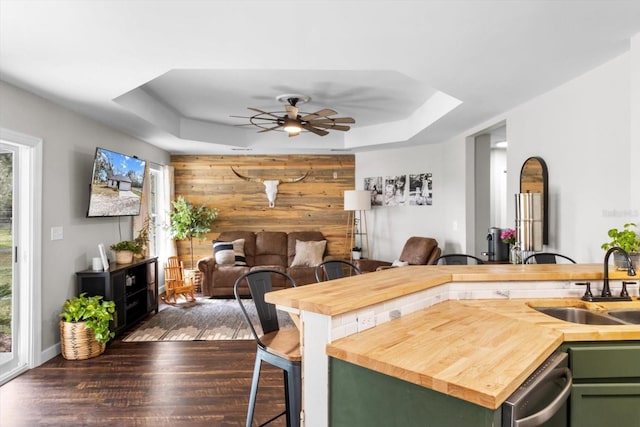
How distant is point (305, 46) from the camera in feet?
8.78

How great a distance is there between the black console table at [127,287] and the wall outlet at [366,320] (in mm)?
3441

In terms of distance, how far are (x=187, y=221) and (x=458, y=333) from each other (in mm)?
5783

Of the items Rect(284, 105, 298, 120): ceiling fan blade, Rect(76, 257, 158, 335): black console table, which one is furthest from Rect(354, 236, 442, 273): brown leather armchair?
Rect(76, 257, 158, 335): black console table

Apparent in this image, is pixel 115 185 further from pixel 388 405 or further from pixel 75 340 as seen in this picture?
pixel 388 405

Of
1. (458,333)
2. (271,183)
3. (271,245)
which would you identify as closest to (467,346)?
(458,333)

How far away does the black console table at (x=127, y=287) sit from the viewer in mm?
4285

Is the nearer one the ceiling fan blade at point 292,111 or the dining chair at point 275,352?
the dining chair at point 275,352

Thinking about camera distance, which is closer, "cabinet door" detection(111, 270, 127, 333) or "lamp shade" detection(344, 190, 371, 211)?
"cabinet door" detection(111, 270, 127, 333)

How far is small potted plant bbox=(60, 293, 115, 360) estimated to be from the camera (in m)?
3.81

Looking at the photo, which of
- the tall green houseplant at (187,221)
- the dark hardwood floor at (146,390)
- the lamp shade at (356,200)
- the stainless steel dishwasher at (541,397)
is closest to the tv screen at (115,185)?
the tall green houseplant at (187,221)

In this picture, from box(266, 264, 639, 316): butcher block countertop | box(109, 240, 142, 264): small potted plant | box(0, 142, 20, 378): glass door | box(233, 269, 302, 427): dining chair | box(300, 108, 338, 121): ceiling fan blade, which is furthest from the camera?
box(109, 240, 142, 264): small potted plant

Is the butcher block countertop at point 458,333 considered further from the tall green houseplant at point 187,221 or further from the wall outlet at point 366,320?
the tall green houseplant at point 187,221

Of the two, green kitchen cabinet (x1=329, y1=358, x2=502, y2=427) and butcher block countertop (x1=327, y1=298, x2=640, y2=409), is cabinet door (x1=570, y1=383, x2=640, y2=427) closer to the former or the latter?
butcher block countertop (x1=327, y1=298, x2=640, y2=409)

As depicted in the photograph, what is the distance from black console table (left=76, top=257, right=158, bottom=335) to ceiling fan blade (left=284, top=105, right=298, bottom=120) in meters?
2.42
